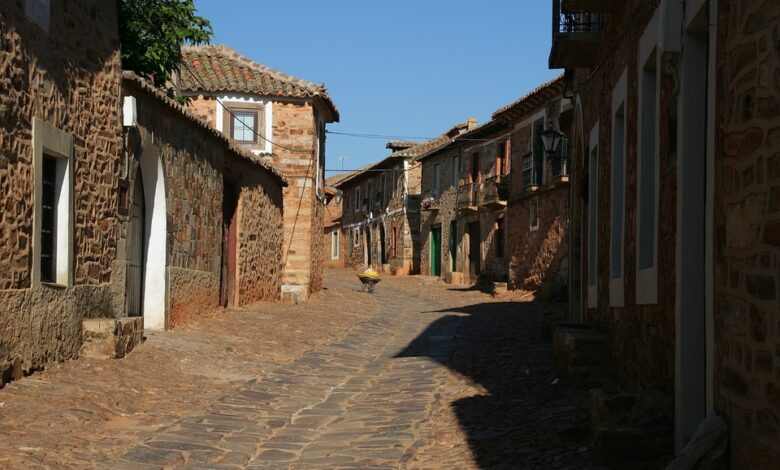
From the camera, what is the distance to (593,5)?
Answer: 8898 millimetres

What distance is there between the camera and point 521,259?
27.6 m

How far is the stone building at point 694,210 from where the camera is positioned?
12.7ft

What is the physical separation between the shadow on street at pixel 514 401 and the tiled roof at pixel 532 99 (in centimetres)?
1155

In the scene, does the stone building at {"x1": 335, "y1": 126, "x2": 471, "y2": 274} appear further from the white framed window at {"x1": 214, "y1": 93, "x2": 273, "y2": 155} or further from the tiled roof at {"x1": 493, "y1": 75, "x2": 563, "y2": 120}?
the white framed window at {"x1": 214, "y1": 93, "x2": 273, "y2": 155}

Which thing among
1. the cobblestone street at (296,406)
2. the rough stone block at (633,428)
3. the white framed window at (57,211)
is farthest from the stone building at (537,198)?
the rough stone block at (633,428)

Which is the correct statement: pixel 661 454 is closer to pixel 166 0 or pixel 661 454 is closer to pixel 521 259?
pixel 166 0

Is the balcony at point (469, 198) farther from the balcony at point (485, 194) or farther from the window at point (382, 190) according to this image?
the window at point (382, 190)

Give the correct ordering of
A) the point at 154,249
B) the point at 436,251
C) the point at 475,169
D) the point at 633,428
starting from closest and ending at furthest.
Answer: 1. the point at 633,428
2. the point at 154,249
3. the point at 475,169
4. the point at 436,251

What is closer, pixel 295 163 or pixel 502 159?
pixel 295 163

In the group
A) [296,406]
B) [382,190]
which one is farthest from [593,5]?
[382,190]

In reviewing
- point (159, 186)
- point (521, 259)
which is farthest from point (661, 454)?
point (521, 259)

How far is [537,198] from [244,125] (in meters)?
8.89

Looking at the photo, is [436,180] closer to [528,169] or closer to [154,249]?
[528,169]

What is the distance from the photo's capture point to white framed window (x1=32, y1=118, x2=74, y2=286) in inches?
351
